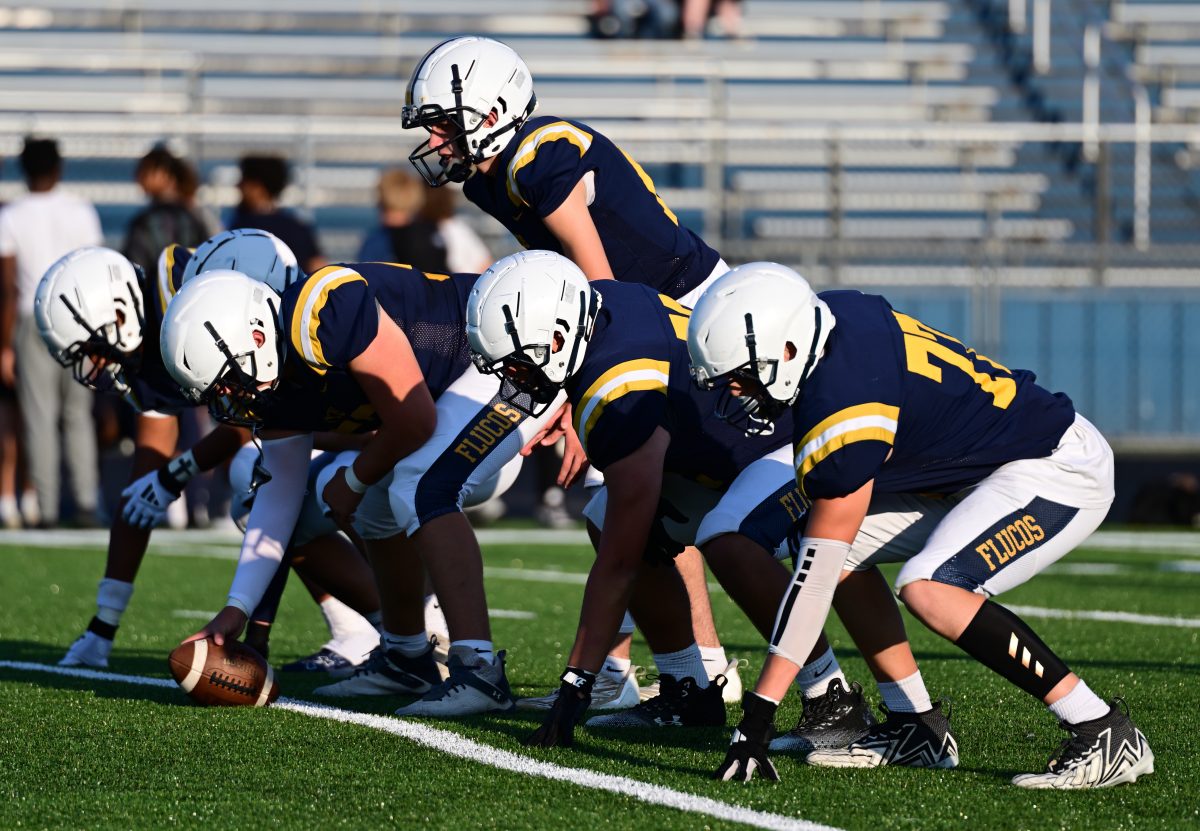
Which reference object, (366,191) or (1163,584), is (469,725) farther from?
(366,191)

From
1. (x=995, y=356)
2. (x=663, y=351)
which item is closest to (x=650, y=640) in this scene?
(x=663, y=351)

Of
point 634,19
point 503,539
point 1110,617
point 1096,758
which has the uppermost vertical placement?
point 634,19

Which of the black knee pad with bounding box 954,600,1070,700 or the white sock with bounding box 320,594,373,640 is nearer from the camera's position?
the black knee pad with bounding box 954,600,1070,700

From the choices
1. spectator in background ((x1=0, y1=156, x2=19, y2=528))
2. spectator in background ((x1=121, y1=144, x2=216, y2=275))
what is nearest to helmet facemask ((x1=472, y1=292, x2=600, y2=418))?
spectator in background ((x1=121, y1=144, x2=216, y2=275))

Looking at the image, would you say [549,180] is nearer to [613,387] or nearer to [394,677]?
[613,387]

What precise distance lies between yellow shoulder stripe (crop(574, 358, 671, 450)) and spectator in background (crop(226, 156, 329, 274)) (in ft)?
15.0

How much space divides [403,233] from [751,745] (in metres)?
6.48

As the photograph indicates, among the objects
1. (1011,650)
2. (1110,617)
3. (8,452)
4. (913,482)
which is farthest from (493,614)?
(8,452)

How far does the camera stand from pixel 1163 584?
26.9 ft

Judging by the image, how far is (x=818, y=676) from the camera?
14.1 feet

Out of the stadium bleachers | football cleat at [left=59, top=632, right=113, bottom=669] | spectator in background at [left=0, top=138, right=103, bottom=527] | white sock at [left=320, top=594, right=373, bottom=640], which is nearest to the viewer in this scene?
football cleat at [left=59, top=632, right=113, bottom=669]

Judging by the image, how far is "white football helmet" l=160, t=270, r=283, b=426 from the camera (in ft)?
14.6

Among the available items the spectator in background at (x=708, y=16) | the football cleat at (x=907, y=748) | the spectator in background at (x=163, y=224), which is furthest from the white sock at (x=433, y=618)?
the spectator in background at (x=708, y=16)

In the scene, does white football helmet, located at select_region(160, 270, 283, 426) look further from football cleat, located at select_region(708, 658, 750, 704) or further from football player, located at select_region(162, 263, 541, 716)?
football cleat, located at select_region(708, 658, 750, 704)
